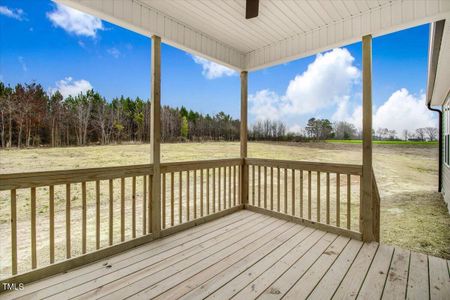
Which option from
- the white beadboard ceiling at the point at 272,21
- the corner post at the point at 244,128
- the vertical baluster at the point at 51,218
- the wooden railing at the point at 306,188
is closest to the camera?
the vertical baluster at the point at 51,218

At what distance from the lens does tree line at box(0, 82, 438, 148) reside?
2.07 metres

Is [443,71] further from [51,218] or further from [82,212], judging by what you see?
[51,218]

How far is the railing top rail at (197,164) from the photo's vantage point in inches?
119

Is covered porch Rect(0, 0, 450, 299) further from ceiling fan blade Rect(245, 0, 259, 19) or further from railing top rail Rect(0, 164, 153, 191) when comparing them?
ceiling fan blade Rect(245, 0, 259, 19)

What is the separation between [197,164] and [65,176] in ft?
5.43

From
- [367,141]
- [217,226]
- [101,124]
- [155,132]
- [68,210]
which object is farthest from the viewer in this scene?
[217,226]

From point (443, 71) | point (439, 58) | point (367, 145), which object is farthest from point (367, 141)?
point (443, 71)

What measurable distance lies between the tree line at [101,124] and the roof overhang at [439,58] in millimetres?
909

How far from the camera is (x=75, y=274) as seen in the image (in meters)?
2.07

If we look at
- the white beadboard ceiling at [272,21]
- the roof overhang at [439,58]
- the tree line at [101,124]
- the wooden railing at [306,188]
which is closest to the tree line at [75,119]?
the tree line at [101,124]

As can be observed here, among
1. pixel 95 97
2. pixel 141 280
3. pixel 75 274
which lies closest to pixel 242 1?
pixel 95 97

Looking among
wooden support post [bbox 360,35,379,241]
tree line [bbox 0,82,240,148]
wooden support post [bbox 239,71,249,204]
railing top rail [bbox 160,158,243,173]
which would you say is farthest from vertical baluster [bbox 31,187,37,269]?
wooden support post [bbox 360,35,379,241]

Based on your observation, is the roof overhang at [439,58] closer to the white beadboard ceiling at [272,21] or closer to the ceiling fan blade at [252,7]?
the white beadboard ceiling at [272,21]

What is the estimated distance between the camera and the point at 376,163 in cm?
298
